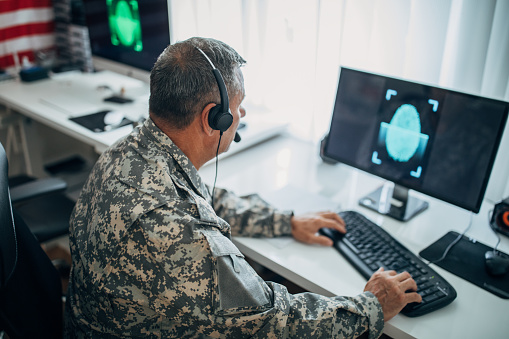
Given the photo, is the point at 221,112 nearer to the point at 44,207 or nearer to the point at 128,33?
the point at 44,207

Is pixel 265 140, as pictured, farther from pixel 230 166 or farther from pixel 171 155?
pixel 171 155

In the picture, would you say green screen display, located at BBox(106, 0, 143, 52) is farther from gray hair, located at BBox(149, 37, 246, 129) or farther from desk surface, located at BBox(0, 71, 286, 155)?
gray hair, located at BBox(149, 37, 246, 129)

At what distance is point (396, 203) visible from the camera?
1.47 meters

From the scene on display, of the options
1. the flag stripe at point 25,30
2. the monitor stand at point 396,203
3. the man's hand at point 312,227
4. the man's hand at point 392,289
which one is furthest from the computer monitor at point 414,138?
the flag stripe at point 25,30

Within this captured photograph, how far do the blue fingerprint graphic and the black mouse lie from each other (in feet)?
1.16

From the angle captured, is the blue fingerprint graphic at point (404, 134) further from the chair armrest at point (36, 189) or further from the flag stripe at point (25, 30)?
the flag stripe at point (25, 30)

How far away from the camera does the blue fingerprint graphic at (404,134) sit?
132 cm

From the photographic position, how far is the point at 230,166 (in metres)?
1.74

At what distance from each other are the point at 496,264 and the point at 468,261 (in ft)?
0.25

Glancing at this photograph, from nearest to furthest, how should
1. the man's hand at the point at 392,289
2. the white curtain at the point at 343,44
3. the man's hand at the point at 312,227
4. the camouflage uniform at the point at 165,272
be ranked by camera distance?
the camouflage uniform at the point at 165,272 → the man's hand at the point at 392,289 → the man's hand at the point at 312,227 → the white curtain at the point at 343,44

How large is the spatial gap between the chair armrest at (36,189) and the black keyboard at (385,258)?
991mm

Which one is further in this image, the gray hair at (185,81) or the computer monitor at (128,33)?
the computer monitor at (128,33)

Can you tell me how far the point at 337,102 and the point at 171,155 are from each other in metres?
0.68

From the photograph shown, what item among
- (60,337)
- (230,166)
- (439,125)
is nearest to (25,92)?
(230,166)
